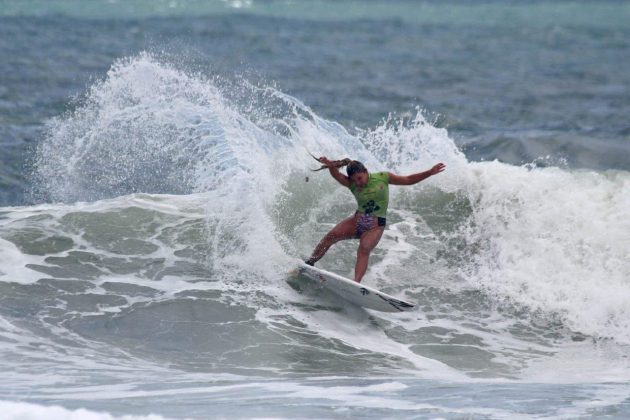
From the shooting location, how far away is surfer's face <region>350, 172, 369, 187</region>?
1136 centimetres

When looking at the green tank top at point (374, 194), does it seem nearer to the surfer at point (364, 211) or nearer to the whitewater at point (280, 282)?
the surfer at point (364, 211)

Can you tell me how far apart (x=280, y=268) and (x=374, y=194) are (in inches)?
55.9

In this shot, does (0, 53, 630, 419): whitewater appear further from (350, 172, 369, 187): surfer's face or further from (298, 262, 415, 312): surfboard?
(350, 172, 369, 187): surfer's face

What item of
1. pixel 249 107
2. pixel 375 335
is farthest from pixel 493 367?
pixel 249 107

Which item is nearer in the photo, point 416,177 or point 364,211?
point 416,177

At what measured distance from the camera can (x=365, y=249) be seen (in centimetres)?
1155

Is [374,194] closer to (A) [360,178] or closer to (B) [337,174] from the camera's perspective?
(A) [360,178]

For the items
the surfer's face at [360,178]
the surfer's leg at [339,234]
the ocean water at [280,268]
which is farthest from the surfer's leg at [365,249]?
the surfer's face at [360,178]

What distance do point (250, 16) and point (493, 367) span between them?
4001cm

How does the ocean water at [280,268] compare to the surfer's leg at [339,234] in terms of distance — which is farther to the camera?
the surfer's leg at [339,234]

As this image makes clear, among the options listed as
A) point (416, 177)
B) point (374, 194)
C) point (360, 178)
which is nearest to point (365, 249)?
point (374, 194)

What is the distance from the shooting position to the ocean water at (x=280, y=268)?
9047 millimetres

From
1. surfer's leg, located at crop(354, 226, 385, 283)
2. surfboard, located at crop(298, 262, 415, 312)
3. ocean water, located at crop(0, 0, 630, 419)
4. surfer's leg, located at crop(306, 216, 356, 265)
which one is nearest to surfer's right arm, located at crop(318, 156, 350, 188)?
surfer's leg, located at crop(306, 216, 356, 265)

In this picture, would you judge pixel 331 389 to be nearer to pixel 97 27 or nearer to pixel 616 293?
pixel 616 293
